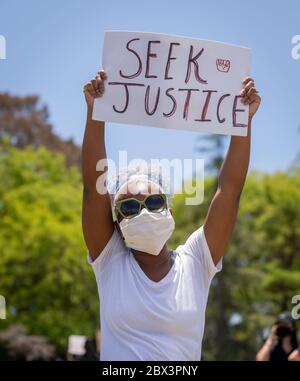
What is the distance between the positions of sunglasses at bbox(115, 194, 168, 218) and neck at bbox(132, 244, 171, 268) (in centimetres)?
19

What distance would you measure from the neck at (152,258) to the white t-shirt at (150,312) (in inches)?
2.4

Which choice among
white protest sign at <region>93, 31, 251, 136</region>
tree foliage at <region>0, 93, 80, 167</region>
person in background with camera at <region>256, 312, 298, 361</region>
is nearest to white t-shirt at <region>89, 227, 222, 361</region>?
white protest sign at <region>93, 31, 251, 136</region>

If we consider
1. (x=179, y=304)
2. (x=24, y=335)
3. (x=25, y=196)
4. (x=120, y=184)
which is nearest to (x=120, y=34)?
(x=120, y=184)

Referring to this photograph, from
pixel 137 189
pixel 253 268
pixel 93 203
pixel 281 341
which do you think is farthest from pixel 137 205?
pixel 253 268

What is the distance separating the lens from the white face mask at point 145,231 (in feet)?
11.8

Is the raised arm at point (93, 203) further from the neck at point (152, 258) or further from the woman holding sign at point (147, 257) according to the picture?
the neck at point (152, 258)

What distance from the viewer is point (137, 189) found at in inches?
145

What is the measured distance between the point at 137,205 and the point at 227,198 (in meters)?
0.44

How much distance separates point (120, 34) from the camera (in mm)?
3908

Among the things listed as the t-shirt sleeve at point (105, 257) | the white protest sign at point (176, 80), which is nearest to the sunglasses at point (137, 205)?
the t-shirt sleeve at point (105, 257)

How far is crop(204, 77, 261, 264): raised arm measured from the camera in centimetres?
361

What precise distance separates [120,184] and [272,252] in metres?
30.2

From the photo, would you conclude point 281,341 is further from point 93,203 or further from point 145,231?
point 93,203
